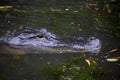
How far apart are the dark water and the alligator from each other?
148 mm

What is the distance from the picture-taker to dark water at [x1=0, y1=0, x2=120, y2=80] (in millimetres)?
5945

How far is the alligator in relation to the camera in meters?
6.28

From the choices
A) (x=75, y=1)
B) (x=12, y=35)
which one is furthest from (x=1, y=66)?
(x=75, y=1)

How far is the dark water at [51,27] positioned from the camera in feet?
19.5

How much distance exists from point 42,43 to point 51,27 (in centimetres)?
138

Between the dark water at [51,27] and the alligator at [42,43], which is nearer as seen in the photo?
the dark water at [51,27]

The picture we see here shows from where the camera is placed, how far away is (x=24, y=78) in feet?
18.6

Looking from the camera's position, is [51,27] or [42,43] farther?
[51,27]

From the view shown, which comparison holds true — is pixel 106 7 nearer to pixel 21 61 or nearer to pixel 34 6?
pixel 34 6

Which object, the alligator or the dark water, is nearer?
the dark water

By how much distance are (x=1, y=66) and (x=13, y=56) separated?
0.41 m

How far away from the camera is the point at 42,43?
6.29 metres

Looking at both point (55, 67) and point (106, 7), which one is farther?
point (106, 7)

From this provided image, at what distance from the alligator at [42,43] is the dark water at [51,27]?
148mm
